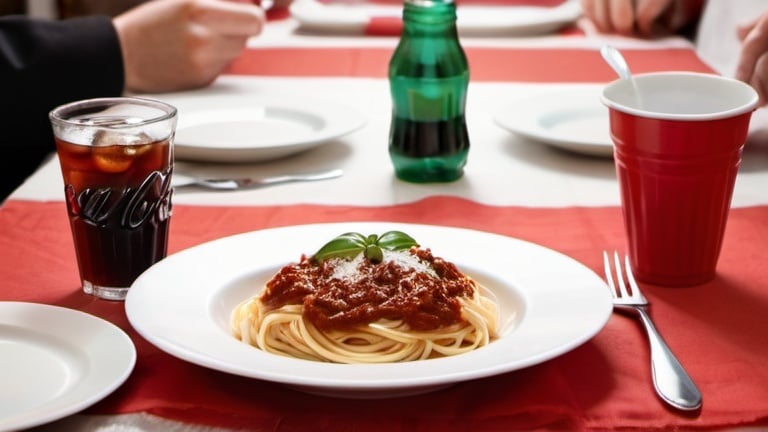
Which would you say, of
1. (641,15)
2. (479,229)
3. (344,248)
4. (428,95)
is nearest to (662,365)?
(344,248)

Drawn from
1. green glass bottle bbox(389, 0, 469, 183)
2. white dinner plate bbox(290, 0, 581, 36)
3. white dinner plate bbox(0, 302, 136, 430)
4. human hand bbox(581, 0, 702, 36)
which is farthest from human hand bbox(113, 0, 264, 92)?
white dinner plate bbox(0, 302, 136, 430)

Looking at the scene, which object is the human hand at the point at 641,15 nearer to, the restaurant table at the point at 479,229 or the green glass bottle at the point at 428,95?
the restaurant table at the point at 479,229

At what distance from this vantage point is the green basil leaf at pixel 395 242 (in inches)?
37.5

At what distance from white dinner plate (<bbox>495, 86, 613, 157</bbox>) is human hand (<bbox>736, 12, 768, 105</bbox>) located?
21 cm

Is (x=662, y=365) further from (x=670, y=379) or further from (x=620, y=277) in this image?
(x=620, y=277)

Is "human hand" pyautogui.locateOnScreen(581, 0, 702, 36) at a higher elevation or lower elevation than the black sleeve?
lower

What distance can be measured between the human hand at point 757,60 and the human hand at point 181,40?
2.84ft

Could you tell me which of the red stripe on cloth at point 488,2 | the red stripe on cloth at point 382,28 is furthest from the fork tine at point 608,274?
the red stripe on cloth at point 488,2

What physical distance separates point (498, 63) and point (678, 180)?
113 centimetres

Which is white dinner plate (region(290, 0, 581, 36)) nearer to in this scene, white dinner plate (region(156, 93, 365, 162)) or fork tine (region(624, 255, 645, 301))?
white dinner plate (region(156, 93, 365, 162))

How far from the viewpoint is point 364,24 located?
240cm

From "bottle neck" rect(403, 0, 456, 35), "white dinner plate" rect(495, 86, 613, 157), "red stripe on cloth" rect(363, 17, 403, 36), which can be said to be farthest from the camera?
"red stripe on cloth" rect(363, 17, 403, 36)

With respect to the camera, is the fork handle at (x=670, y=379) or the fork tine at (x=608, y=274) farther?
the fork tine at (x=608, y=274)

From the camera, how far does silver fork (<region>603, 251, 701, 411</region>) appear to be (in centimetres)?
81
